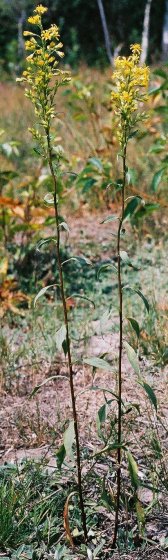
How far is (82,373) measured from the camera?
10.3 feet

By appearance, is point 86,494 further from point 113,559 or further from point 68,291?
point 68,291

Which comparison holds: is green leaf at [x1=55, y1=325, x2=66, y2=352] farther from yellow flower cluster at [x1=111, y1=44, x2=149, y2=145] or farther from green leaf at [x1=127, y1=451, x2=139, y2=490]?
yellow flower cluster at [x1=111, y1=44, x2=149, y2=145]

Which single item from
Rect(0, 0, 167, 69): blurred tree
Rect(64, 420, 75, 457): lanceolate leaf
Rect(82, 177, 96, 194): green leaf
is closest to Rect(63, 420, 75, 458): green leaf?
Rect(64, 420, 75, 457): lanceolate leaf

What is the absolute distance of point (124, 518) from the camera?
2207mm

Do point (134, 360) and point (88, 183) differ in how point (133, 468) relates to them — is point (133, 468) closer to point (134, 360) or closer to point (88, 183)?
point (134, 360)

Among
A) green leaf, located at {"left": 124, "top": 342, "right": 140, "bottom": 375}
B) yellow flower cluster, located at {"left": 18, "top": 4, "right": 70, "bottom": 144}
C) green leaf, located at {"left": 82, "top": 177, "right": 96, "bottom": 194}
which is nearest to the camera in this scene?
yellow flower cluster, located at {"left": 18, "top": 4, "right": 70, "bottom": 144}

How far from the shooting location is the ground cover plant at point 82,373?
187 cm

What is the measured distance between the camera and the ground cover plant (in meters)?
1.87

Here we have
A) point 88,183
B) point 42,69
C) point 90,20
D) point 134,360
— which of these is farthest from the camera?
point 90,20

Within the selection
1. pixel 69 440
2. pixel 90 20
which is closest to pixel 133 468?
pixel 69 440

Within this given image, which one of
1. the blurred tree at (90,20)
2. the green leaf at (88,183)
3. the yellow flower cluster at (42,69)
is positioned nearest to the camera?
the yellow flower cluster at (42,69)

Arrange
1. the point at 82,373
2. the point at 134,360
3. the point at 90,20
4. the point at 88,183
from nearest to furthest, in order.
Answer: the point at 134,360
the point at 82,373
the point at 88,183
the point at 90,20

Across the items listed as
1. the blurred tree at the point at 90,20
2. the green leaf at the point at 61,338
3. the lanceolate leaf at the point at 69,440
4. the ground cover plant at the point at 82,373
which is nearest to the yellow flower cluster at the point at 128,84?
the ground cover plant at the point at 82,373

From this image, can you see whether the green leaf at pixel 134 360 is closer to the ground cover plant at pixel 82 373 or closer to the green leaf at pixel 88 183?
the ground cover plant at pixel 82 373
